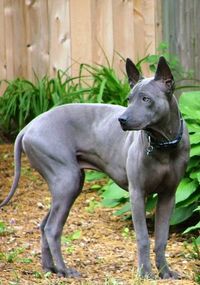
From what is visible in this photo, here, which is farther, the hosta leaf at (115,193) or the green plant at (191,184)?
the hosta leaf at (115,193)

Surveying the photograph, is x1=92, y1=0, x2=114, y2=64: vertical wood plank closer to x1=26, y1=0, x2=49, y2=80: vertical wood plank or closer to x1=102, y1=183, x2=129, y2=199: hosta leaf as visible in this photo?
x1=26, y1=0, x2=49, y2=80: vertical wood plank

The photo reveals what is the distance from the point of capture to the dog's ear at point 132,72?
5.96 meters

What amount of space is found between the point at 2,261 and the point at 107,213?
2.00 m

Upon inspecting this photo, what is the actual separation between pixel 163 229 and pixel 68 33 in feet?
17.2

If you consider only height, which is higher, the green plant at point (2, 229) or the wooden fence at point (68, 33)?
the wooden fence at point (68, 33)

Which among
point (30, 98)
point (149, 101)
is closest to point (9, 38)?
point (30, 98)

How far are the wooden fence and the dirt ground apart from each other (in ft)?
6.05

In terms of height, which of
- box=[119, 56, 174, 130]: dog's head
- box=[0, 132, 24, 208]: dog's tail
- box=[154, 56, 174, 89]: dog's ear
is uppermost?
box=[154, 56, 174, 89]: dog's ear

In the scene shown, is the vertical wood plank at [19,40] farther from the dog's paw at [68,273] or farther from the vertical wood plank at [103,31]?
the dog's paw at [68,273]

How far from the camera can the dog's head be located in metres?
5.64

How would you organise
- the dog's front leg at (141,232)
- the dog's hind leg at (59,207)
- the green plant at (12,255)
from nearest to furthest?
the dog's front leg at (141,232) → the dog's hind leg at (59,207) → the green plant at (12,255)

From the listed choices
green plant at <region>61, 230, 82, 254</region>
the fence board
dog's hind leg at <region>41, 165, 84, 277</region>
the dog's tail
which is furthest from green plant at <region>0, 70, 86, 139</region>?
dog's hind leg at <region>41, 165, 84, 277</region>

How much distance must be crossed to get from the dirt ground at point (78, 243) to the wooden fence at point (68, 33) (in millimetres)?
1844

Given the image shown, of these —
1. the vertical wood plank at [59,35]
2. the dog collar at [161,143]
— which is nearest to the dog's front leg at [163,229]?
the dog collar at [161,143]
